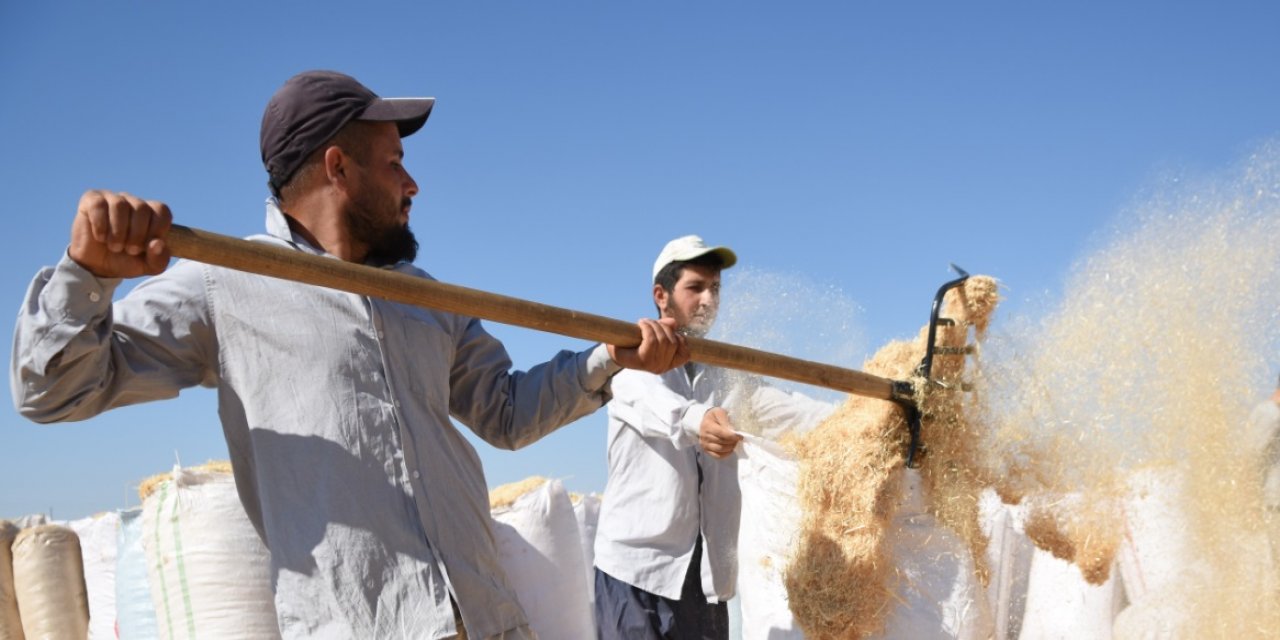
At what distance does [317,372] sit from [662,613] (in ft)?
5.61

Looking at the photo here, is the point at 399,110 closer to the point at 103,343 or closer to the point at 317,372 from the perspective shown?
the point at 317,372

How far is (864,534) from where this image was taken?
2.64 m

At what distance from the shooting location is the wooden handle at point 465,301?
1754mm

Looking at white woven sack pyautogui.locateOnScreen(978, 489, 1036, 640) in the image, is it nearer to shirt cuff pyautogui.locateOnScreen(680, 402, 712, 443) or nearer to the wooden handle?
shirt cuff pyautogui.locateOnScreen(680, 402, 712, 443)

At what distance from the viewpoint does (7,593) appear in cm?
462

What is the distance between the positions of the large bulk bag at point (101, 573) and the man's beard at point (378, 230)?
2.94 m

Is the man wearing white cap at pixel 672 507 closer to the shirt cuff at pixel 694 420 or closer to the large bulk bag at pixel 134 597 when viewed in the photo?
the shirt cuff at pixel 694 420

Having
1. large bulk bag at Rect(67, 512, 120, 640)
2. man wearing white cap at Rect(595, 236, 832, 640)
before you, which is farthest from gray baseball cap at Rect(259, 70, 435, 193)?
large bulk bag at Rect(67, 512, 120, 640)

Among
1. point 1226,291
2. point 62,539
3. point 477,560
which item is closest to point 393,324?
point 477,560

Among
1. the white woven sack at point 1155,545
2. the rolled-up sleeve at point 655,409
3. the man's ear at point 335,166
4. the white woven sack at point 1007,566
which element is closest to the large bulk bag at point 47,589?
the rolled-up sleeve at point 655,409

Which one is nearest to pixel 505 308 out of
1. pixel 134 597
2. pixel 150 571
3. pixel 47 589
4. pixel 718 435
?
pixel 718 435

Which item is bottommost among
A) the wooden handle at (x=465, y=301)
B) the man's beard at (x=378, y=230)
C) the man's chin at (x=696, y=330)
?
the wooden handle at (x=465, y=301)

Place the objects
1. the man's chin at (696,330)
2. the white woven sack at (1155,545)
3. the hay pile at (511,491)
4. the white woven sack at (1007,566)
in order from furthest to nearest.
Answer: the hay pile at (511,491) < the white woven sack at (1007,566) < the man's chin at (696,330) < the white woven sack at (1155,545)

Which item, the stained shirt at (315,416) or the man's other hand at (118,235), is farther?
the stained shirt at (315,416)
